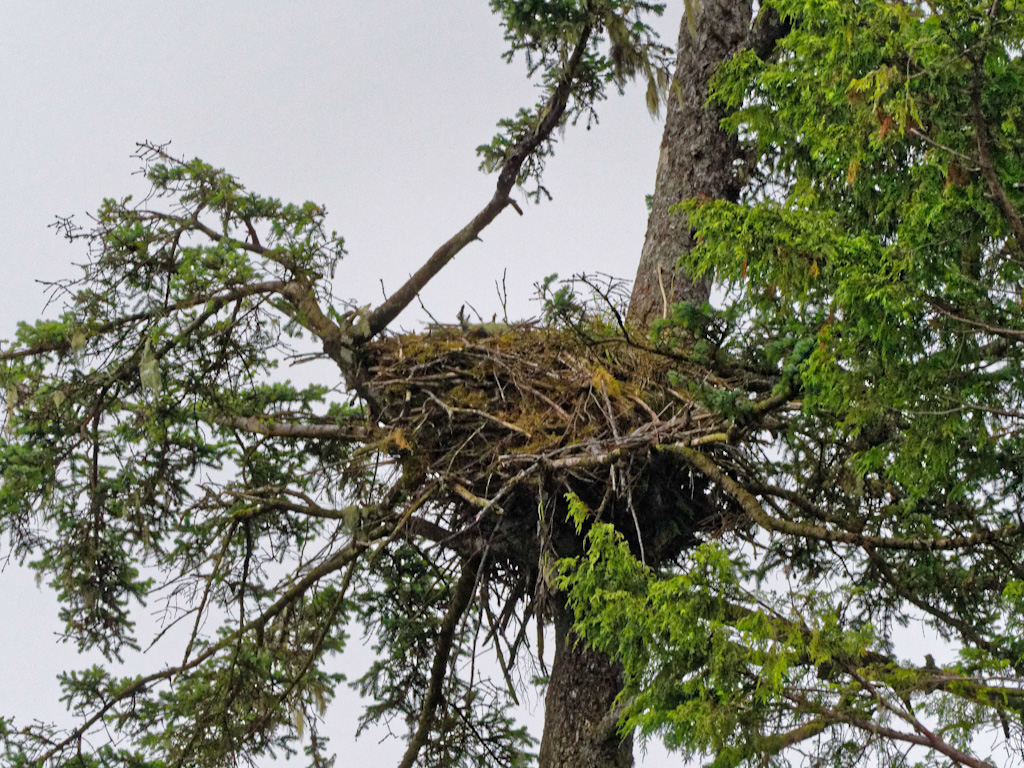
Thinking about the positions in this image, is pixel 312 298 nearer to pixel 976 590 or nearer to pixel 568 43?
pixel 568 43

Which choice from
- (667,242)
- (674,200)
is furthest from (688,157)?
(667,242)

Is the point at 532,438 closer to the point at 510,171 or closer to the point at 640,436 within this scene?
the point at 640,436

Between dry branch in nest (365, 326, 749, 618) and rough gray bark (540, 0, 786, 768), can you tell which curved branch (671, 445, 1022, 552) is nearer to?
dry branch in nest (365, 326, 749, 618)

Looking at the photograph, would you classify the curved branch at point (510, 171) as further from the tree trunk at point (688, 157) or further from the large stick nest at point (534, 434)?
the tree trunk at point (688, 157)

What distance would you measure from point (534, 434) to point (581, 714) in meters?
1.67

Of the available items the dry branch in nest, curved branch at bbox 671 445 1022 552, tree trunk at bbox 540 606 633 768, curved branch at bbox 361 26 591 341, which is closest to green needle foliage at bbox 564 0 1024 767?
curved branch at bbox 671 445 1022 552

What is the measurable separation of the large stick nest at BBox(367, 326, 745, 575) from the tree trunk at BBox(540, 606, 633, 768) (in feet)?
2.11

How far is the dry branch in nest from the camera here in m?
5.47

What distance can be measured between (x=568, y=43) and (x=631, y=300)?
5.47 feet

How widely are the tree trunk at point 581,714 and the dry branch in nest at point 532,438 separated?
0.52m

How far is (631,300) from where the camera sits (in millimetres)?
7367

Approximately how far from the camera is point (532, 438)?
5.59m

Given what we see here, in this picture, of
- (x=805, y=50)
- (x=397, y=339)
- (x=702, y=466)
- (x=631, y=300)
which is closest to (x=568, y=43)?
(x=631, y=300)

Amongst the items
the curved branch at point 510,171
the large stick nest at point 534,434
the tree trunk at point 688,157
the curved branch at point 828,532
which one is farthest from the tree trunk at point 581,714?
the curved branch at point 510,171
